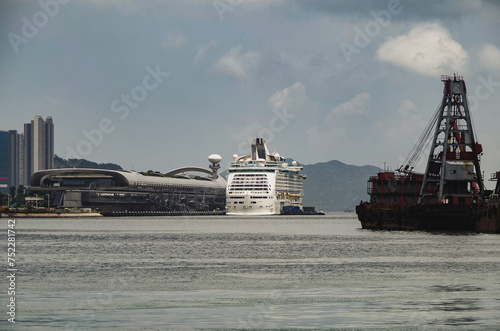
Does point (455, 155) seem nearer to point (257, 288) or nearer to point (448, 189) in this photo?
point (448, 189)

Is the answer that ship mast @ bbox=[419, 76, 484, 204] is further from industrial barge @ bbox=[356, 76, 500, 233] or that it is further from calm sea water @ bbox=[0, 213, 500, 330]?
calm sea water @ bbox=[0, 213, 500, 330]

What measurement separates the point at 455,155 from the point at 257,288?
2720 inches

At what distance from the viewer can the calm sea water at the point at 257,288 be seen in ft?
113

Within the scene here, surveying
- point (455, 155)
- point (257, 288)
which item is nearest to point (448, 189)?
point (455, 155)

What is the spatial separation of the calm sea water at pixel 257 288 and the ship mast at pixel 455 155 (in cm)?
3259

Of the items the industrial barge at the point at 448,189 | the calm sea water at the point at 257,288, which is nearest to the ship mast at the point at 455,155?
the industrial barge at the point at 448,189

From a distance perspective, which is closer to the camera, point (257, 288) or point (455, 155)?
point (257, 288)

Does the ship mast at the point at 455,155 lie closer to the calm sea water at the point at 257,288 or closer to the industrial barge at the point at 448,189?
the industrial barge at the point at 448,189

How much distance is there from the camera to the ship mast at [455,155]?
4235 inches

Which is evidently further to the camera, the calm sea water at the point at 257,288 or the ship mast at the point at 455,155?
the ship mast at the point at 455,155

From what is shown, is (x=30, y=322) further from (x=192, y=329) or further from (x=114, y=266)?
(x=114, y=266)

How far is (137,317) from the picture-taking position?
35062 millimetres

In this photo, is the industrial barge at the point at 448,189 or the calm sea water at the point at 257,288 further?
the industrial barge at the point at 448,189

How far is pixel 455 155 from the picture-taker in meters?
109
